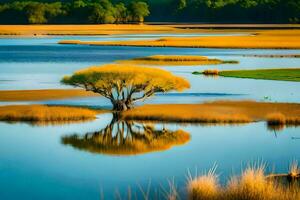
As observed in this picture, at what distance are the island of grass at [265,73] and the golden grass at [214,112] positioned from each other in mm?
14073

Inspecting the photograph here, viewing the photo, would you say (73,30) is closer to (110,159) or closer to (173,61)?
(173,61)

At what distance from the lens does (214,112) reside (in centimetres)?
3042

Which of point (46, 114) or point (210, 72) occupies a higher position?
point (46, 114)

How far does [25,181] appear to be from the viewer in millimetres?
18781

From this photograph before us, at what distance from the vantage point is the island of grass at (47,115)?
95.1 feet

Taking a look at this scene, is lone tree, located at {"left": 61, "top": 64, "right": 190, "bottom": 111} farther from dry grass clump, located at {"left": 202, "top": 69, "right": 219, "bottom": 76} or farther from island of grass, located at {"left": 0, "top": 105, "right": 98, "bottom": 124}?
dry grass clump, located at {"left": 202, "top": 69, "right": 219, "bottom": 76}

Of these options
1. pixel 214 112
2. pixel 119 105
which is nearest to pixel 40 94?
pixel 119 105

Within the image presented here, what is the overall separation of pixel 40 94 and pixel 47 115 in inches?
359

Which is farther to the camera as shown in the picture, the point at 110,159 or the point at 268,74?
the point at 268,74

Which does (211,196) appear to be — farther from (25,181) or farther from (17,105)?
(17,105)

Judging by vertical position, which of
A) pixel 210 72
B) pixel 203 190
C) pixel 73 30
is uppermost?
pixel 203 190

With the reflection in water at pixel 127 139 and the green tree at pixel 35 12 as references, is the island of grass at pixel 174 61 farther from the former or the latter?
the green tree at pixel 35 12

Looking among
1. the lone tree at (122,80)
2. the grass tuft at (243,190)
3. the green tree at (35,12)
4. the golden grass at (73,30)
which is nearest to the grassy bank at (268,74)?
the lone tree at (122,80)

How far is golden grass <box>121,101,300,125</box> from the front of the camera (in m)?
28.9
